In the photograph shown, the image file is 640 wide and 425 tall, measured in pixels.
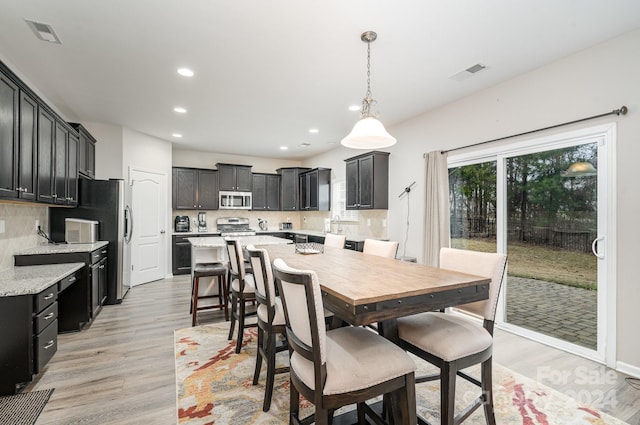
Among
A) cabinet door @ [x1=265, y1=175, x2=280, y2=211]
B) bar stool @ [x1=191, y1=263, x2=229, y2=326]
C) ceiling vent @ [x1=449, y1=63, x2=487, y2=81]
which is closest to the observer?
ceiling vent @ [x1=449, y1=63, x2=487, y2=81]

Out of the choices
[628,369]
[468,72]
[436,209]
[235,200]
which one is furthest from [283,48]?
[235,200]

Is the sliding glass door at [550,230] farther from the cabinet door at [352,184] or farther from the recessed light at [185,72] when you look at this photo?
the recessed light at [185,72]

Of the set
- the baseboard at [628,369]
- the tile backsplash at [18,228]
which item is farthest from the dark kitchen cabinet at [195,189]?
the baseboard at [628,369]

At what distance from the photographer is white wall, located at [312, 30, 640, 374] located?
253 centimetres

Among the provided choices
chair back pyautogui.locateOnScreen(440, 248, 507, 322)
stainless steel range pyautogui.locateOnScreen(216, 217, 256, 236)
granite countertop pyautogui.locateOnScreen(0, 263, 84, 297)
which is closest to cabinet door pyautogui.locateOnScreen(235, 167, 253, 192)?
stainless steel range pyautogui.locateOnScreen(216, 217, 256, 236)

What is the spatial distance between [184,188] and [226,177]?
958mm

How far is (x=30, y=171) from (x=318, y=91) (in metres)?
3.02

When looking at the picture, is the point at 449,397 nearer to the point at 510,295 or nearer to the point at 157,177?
the point at 510,295

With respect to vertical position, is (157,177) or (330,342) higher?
(157,177)

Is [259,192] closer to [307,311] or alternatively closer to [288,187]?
[288,187]

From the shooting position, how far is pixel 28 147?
2.74 meters

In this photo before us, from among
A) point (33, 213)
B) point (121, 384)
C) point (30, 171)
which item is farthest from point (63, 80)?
point (121, 384)

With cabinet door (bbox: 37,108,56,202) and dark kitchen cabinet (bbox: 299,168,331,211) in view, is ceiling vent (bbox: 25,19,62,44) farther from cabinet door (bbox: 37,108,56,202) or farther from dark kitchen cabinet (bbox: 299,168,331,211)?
dark kitchen cabinet (bbox: 299,168,331,211)

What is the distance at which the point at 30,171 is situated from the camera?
2770 mm
